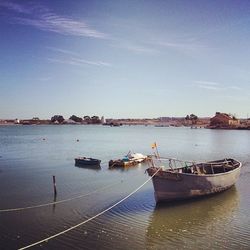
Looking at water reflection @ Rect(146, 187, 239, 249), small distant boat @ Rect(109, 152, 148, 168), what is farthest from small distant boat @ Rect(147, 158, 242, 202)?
small distant boat @ Rect(109, 152, 148, 168)

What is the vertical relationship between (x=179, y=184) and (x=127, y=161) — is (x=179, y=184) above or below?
above

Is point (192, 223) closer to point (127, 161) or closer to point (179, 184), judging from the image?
point (179, 184)

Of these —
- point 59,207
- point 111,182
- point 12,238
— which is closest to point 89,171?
point 111,182

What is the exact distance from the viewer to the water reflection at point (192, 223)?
54.6ft

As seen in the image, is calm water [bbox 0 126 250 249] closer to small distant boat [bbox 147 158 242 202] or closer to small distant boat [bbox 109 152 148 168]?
small distant boat [bbox 147 158 242 202]

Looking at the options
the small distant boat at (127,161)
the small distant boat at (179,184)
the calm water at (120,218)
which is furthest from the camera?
the small distant boat at (127,161)

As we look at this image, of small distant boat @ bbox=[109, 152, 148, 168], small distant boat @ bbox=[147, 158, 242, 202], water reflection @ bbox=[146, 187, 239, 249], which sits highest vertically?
small distant boat @ bbox=[147, 158, 242, 202]

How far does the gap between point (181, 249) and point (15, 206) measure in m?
12.1

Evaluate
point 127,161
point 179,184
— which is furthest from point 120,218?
point 127,161

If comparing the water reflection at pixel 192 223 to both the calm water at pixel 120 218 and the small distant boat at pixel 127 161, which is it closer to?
the calm water at pixel 120 218

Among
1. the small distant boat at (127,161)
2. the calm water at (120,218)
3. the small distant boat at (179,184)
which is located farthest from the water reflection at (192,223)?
the small distant boat at (127,161)

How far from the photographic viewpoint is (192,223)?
19.7m

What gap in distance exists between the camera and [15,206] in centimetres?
2256

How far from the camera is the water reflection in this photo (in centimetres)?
1666
